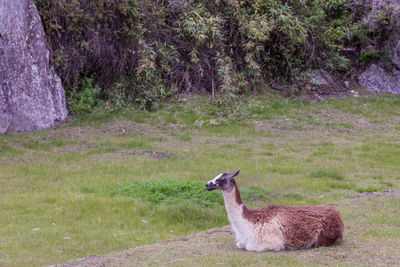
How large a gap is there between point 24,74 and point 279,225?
13101 mm

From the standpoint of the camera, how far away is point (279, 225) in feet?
23.8

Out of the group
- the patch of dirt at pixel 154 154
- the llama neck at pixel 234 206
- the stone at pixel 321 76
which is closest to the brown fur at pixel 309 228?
the llama neck at pixel 234 206

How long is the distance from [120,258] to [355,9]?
66.2ft

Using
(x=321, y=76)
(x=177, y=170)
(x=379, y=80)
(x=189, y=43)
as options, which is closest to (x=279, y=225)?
(x=177, y=170)

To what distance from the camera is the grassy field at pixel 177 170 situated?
9.79 metres

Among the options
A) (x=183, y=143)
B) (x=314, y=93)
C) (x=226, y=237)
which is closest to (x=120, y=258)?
(x=226, y=237)

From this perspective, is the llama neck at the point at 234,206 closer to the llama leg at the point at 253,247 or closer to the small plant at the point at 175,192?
the llama leg at the point at 253,247

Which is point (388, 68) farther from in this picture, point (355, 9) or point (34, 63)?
point (34, 63)

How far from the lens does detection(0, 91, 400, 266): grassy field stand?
9789 millimetres

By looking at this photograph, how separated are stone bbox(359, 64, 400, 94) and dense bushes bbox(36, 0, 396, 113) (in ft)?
3.72

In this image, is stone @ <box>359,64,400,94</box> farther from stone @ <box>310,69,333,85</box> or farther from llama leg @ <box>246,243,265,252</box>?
llama leg @ <box>246,243,265,252</box>

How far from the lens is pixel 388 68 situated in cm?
2434

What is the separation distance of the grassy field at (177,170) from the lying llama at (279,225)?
28cm

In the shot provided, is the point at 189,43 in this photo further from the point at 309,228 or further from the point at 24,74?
the point at 309,228
